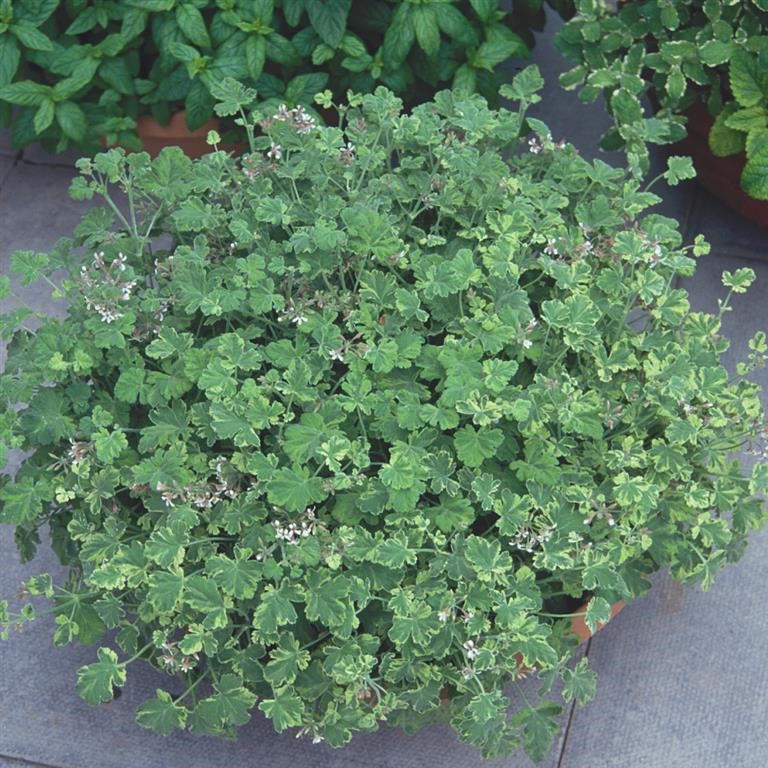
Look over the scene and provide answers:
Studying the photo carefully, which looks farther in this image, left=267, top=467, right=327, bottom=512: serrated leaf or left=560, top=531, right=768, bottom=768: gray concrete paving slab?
left=560, top=531, right=768, bottom=768: gray concrete paving slab

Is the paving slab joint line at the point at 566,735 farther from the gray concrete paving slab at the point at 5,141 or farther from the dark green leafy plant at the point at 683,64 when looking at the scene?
the gray concrete paving slab at the point at 5,141

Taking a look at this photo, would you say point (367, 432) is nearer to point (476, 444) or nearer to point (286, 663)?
point (476, 444)

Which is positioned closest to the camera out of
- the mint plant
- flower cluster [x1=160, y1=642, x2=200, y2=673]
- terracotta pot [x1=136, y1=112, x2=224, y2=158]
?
flower cluster [x1=160, y1=642, x2=200, y2=673]

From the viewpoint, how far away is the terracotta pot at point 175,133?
3.52m

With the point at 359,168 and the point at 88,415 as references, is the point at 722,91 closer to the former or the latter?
the point at 359,168

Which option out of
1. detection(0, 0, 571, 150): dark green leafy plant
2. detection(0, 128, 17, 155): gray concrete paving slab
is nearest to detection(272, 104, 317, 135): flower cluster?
detection(0, 0, 571, 150): dark green leafy plant

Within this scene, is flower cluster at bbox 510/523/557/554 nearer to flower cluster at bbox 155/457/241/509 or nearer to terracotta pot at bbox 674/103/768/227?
flower cluster at bbox 155/457/241/509

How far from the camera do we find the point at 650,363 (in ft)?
7.71

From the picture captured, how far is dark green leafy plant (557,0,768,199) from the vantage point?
3.09m

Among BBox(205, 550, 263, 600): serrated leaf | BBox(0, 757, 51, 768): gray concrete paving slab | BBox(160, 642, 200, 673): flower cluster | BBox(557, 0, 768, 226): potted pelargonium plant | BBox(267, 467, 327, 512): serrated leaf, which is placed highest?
BBox(557, 0, 768, 226): potted pelargonium plant

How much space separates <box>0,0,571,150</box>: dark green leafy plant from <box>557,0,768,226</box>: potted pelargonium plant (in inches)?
8.7

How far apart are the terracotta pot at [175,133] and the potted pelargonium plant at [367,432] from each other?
0.98 m

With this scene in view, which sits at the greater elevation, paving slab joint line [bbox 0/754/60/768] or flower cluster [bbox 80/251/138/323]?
flower cluster [bbox 80/251/138/323]

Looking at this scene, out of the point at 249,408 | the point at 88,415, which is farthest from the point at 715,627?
the point at 88,415
